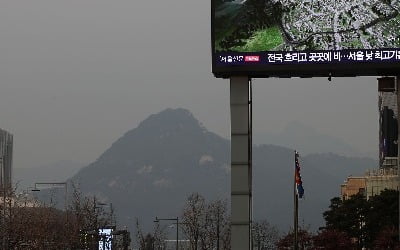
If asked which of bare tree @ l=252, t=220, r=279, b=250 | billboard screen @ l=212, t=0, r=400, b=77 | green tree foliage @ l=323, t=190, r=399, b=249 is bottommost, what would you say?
bare tree @ l=252, t=220, r=279, b=250

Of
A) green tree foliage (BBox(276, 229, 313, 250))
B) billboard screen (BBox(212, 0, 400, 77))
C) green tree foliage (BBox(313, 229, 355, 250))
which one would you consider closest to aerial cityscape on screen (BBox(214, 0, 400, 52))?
billboard screen (BBox(212, 0, 400, 77))

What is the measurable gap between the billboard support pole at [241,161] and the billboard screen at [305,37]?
0.59 m

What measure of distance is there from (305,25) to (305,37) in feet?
1.26

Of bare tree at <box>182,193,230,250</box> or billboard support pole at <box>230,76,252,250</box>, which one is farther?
bare tree at <box>182,193,230,250</box>

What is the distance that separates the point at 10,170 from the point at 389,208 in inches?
3964

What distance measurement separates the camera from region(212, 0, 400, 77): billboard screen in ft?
71.3

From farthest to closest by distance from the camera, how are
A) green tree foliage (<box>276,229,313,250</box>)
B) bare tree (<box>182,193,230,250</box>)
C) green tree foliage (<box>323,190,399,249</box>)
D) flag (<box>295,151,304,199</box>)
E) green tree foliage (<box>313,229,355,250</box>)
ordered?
bare tree (<box>182,193,230,250</box>) → green tree foliage (<box>323,190,399,249</box>) → green tree foliage (<box>276,229,313,250</box>) → green tree foliage (<box>313,229,355,250</box>) → flag (<box>295,151,304,199</box>)

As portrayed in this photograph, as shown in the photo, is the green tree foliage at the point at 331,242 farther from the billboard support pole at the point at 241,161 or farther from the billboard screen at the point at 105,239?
the billboard support pole at the point at 241,161

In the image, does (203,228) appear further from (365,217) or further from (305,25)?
(305,25)

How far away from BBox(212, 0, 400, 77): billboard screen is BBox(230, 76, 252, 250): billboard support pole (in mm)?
591

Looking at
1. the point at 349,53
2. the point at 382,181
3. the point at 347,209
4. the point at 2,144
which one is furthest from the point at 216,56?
the point at 2,144

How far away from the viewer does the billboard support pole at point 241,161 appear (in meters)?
21.8

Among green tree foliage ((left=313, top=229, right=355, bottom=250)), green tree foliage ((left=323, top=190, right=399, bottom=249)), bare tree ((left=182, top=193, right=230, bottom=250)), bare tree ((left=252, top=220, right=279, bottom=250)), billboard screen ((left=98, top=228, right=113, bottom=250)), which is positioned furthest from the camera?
bare tree ((left=252, top=220, right=279, bottom=250))

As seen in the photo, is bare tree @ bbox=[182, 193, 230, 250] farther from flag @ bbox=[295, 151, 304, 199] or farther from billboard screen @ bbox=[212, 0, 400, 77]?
billboard screen @ bbox=[212, 0, 400, 77]
